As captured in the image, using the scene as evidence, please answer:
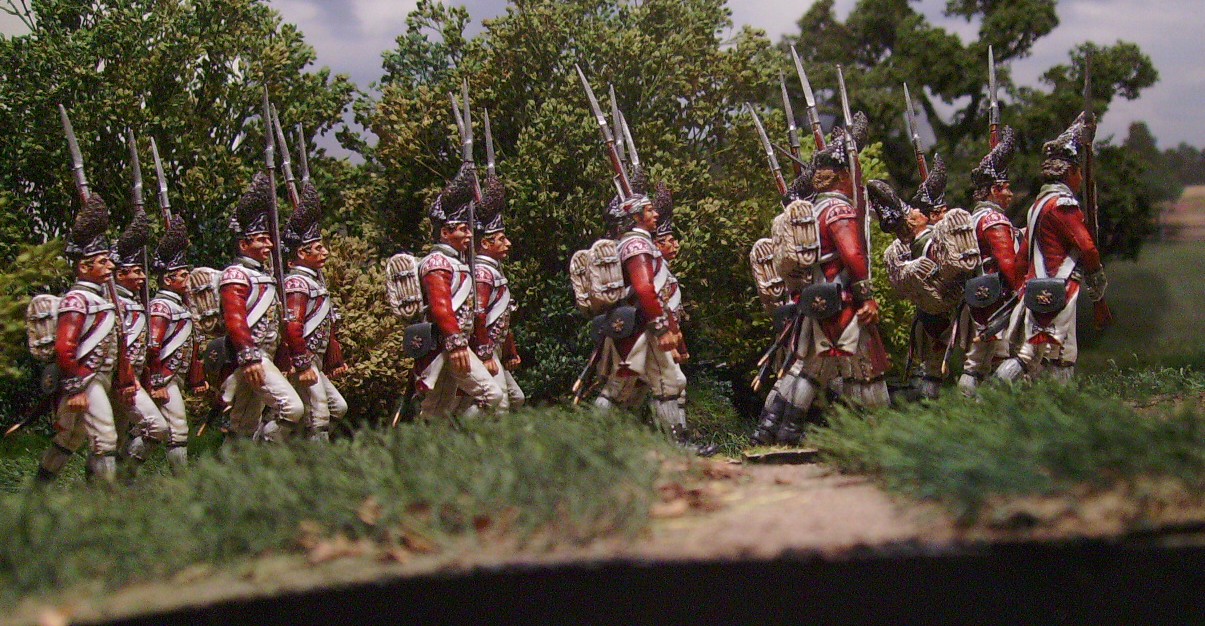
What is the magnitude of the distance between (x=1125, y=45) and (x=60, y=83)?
10.2 m

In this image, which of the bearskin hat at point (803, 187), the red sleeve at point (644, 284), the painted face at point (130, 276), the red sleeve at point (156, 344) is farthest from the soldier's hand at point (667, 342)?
the painted face at point (130, 276)

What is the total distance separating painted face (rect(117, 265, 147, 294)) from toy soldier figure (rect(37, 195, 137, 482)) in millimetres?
274

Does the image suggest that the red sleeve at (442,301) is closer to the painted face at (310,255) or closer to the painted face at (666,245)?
the painted face at (310,255)

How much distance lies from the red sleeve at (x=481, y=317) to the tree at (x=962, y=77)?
5.58m

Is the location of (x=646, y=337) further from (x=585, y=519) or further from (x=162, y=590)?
(x=162, y=590)

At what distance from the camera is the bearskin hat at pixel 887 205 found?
358 inches

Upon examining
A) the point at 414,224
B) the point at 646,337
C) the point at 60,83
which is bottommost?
the point at 646,337

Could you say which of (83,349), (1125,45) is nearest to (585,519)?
(83,349)

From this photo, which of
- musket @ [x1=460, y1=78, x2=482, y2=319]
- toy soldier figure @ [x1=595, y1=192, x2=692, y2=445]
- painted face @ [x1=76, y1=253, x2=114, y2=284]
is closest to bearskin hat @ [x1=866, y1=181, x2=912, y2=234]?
toy soldier figure @ [x1=595, y1=192, x2=692, y2=445]

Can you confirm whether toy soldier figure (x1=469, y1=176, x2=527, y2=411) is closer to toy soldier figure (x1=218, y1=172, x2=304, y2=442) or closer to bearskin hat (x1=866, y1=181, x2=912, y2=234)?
toy soldier figure (x1=218, y1=172, x2=304, y2=442)

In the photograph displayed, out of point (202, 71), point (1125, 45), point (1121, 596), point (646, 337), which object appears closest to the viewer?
point (1121, 596)

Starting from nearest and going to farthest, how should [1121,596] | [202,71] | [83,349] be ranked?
[1121,596]
[83,349]
[202,71]

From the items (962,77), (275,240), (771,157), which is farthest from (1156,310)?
(275,240)

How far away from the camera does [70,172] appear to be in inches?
392
